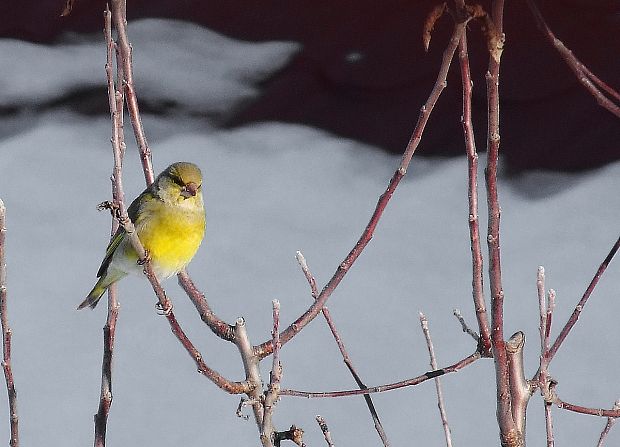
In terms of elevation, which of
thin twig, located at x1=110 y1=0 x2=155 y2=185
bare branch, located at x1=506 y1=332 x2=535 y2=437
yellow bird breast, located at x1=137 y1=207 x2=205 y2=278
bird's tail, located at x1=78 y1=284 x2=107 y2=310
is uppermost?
bird's tail, located at x1=78 y1=284 x2=107 y2=310

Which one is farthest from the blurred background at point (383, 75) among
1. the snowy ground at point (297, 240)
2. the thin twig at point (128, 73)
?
the thin twig at point (128, 73)

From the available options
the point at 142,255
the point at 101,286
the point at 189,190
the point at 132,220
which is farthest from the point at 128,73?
the point at 101,286

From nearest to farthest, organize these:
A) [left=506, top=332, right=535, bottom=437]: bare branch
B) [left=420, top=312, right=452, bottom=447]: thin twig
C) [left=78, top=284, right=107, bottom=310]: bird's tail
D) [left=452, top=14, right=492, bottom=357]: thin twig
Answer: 1. [left=452, top=14, right=492, bottom=357]: thin twig
2. [left=506, top=332, right=535, bottom=437]: bare branch
3. [left=420, top=312, right=452, bottom=447]: thin twig
4. [left=78, top=284, right=107, bottom=310]: bird's tail

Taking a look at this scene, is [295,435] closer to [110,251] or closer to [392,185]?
[392,185]

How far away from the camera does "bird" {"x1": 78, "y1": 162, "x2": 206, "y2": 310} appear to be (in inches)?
93.6

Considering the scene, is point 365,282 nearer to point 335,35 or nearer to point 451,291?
point 451,291

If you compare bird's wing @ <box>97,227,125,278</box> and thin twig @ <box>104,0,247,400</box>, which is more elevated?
bird's wing @ <box>97,227,125,278</box>

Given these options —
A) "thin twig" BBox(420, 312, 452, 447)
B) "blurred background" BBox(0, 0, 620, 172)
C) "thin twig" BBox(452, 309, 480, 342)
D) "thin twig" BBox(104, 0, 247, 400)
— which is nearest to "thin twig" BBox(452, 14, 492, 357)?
"thin twig" BBox(452, 309, 480, 342)

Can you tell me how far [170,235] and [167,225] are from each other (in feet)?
0.11

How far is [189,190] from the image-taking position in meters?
2.42

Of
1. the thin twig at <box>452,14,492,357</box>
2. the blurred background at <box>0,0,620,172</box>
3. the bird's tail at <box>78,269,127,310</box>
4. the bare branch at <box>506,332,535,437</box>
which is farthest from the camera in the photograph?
the blurred background at <box>0,0,620,172</box>

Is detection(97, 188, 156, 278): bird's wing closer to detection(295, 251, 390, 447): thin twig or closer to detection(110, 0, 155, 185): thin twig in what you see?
detection(110, 0, 155, 185): thin twig

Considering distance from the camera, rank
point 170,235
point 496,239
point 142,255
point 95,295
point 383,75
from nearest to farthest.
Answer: point 496,239, point 142,255, point 170,235, point 95,295, point 383,75

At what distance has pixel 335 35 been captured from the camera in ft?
14.8
